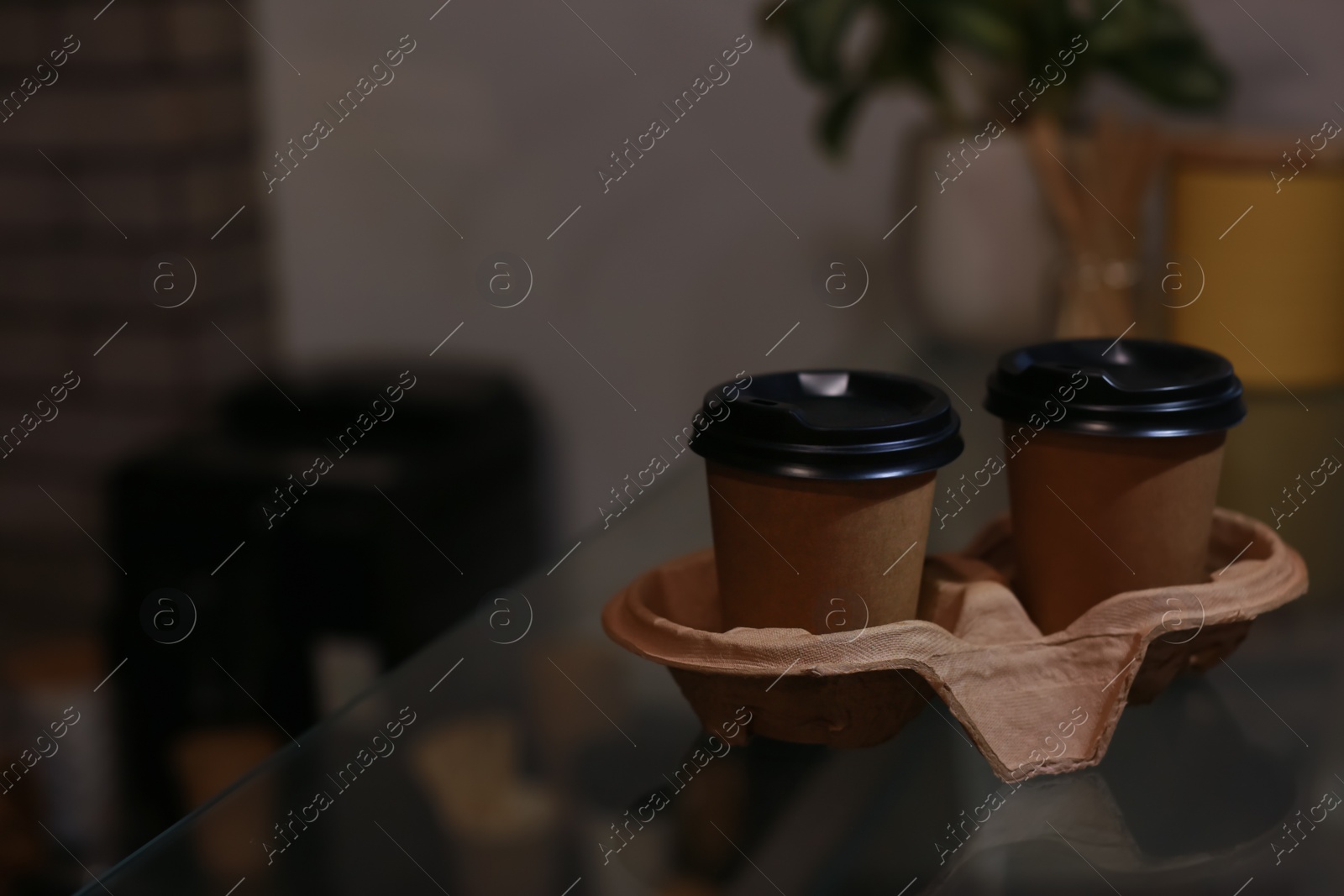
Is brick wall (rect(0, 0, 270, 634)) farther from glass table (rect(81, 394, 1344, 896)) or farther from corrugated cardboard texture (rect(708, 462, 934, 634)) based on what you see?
corrugated cardboard texture (rect(708, 462, 934, 634))

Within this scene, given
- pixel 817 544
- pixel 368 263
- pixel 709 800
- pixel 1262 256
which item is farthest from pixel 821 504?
pixel 368 263

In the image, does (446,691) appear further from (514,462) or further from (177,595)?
(177,595)

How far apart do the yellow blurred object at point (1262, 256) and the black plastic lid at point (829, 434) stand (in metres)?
0.60

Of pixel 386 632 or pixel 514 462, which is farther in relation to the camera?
pixel 514 462

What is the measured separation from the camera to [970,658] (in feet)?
1.74

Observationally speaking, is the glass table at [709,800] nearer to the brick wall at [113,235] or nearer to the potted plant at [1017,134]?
the potted plant at [1017,134]

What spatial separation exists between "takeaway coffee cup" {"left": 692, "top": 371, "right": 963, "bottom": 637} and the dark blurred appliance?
3.17 feet

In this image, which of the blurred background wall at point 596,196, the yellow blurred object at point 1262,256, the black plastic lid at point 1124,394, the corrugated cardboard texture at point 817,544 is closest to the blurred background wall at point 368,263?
the blurred background wall at point 596,196

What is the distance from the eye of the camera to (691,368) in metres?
1.46

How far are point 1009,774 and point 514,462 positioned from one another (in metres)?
1.09

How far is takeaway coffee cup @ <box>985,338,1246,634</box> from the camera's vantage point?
22.0 inches

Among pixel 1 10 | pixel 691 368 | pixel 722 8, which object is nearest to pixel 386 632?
pixel 691 368

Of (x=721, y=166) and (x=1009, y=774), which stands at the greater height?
(x=721, y=166)

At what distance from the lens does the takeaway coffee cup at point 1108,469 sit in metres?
0.56
